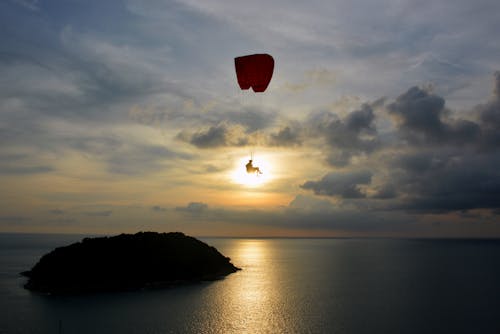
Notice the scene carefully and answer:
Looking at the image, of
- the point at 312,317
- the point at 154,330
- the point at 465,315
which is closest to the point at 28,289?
the point at 154,330

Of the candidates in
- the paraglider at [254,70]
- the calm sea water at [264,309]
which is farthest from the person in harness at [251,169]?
the calm sea water at [264,309]

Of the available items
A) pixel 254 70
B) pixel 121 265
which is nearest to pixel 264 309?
pixel 121 265

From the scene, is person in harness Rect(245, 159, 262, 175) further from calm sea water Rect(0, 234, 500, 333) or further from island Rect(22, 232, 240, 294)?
island Rect(22, 232, 240, 294)

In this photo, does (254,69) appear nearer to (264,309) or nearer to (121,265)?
(264,309)

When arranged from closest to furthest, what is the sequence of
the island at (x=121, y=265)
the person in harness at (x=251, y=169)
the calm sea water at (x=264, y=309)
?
1. the person in harness at (x=251, y=169)
2. the calm sea water at (x=264, y=309)
3. the island at (x=121, y=265)

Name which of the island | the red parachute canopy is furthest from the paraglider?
the island

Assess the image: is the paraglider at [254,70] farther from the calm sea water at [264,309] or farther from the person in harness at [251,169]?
the calm sea water at [264,309]

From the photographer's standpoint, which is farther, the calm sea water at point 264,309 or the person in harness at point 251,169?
the calm sea water at point 264,309
